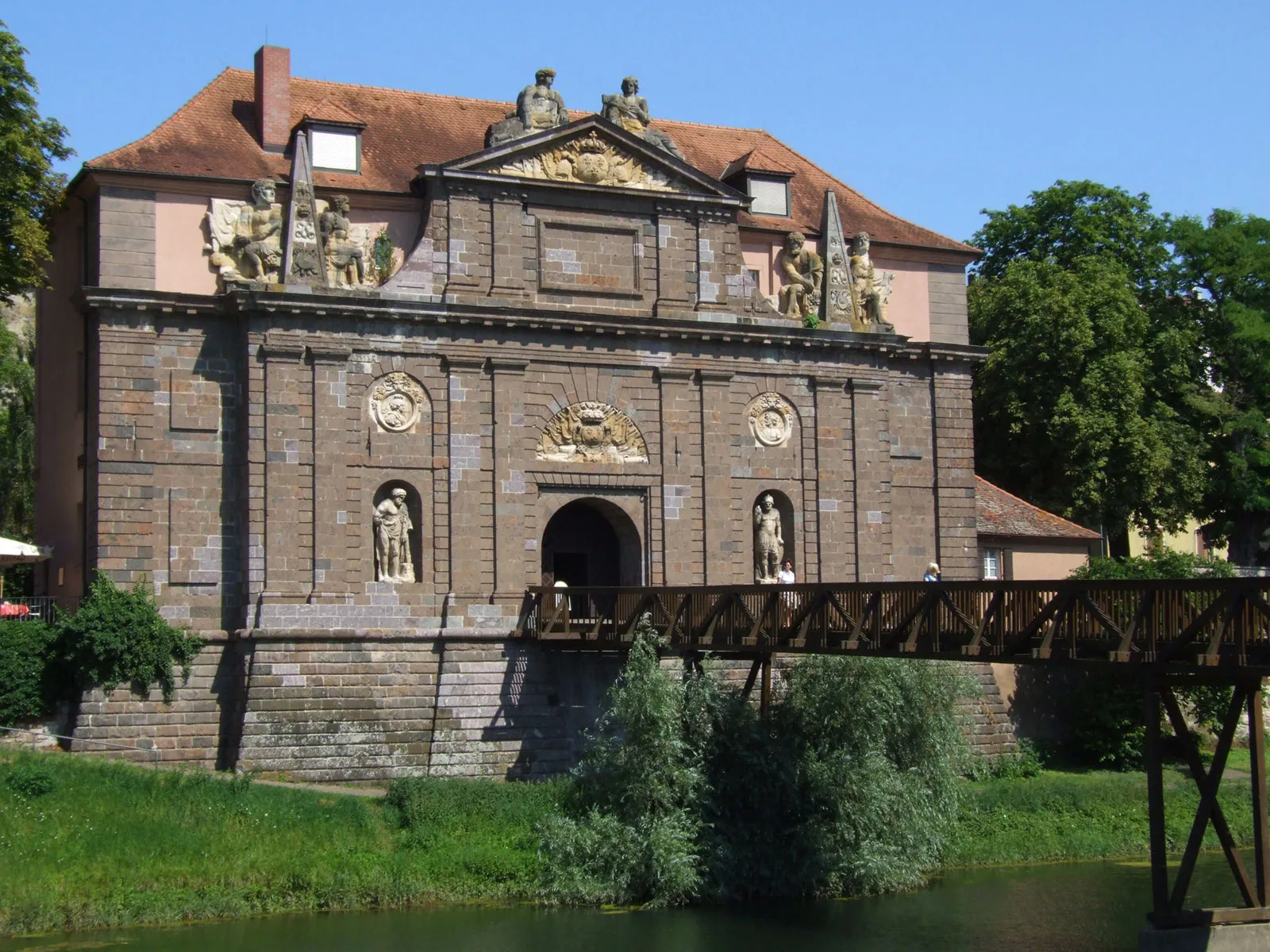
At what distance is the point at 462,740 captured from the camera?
1341 inches

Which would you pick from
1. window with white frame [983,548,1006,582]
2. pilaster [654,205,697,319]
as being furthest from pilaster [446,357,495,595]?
window with white frame [983,548,1006,582]

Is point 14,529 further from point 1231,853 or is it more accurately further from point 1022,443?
point 1231,853

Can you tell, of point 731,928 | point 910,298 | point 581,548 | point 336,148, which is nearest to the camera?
point 731,928

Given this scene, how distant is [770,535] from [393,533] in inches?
333

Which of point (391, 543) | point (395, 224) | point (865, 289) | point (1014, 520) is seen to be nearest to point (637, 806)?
point (391, 543)

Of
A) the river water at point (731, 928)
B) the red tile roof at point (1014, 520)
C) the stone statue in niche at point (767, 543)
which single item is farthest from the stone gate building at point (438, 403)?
the river water at point (731, 928)

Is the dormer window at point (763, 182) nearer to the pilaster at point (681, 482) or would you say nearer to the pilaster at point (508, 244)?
the pilaster at point (681, 482)

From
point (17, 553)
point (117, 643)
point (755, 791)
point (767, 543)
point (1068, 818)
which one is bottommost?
point (1068, 818)

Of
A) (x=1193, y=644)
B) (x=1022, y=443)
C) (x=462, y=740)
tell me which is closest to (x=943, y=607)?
(x=1193, y=644)

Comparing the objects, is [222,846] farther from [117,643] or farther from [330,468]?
[330,468]

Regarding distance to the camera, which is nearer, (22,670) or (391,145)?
(22,670)

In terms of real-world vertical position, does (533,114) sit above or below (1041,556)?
above

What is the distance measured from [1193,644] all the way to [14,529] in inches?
1659

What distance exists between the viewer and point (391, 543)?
3500 centimetres
